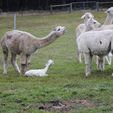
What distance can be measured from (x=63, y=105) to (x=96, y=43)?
4.06 m

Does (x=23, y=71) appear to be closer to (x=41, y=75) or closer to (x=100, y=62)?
(x=41, y=75)

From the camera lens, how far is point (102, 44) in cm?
1127

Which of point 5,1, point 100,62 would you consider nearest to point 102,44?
point 100,62

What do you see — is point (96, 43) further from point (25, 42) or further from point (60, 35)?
point (25, 42)

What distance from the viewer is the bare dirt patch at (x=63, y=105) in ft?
23.9

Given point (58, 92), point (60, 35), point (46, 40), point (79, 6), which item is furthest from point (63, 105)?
point (79, 6)

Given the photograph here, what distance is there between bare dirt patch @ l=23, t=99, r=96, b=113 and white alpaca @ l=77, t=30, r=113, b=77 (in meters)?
3.60

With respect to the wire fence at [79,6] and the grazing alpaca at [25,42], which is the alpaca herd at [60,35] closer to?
the grazing alpaca at [25,42]

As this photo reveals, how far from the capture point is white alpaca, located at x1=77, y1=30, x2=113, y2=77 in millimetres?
11258

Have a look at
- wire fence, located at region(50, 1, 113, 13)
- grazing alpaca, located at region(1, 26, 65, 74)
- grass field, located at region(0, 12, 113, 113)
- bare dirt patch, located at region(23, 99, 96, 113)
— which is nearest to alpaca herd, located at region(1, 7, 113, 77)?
grazing alpaca, located at region(1, 26, 65, 74)

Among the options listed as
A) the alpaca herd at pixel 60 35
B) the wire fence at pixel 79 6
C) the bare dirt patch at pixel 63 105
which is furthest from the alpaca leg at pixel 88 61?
the wire fence at pixel 79 6

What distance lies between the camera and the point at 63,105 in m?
7.54

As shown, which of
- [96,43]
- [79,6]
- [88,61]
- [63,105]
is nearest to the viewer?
[63,105]

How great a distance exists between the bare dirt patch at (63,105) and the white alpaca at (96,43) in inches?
142
